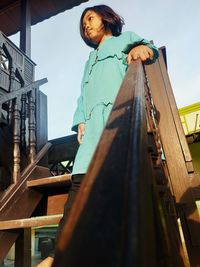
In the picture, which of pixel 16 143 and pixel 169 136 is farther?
pixel 16 143

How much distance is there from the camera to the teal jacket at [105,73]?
57.8 inches

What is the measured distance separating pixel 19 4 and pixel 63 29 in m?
5.35

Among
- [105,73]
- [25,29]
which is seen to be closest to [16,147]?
[105,73]

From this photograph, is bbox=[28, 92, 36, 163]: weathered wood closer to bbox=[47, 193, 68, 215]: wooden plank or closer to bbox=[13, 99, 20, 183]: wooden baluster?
bbox=[13, 99, 20, 183]: wooden baluster

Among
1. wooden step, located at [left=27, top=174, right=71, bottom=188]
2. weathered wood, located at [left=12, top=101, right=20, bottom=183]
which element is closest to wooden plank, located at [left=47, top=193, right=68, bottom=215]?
wooden step, located at [left=27, top=174, right=71, bottom=188]

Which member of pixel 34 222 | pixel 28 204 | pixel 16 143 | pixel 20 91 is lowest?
pixel 34 222

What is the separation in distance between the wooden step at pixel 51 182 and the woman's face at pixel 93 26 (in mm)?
953

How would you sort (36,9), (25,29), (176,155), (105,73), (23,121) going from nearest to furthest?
(105,73)
(176,155)
(23,121)
(25,29)
(36,9)

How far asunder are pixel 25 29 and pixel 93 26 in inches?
126

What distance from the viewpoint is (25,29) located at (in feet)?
14.8

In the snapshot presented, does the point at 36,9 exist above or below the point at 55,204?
above

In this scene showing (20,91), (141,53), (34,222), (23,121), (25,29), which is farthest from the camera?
(25,29)

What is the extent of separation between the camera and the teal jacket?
4.82 feet

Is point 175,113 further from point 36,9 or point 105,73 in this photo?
point 36,9
